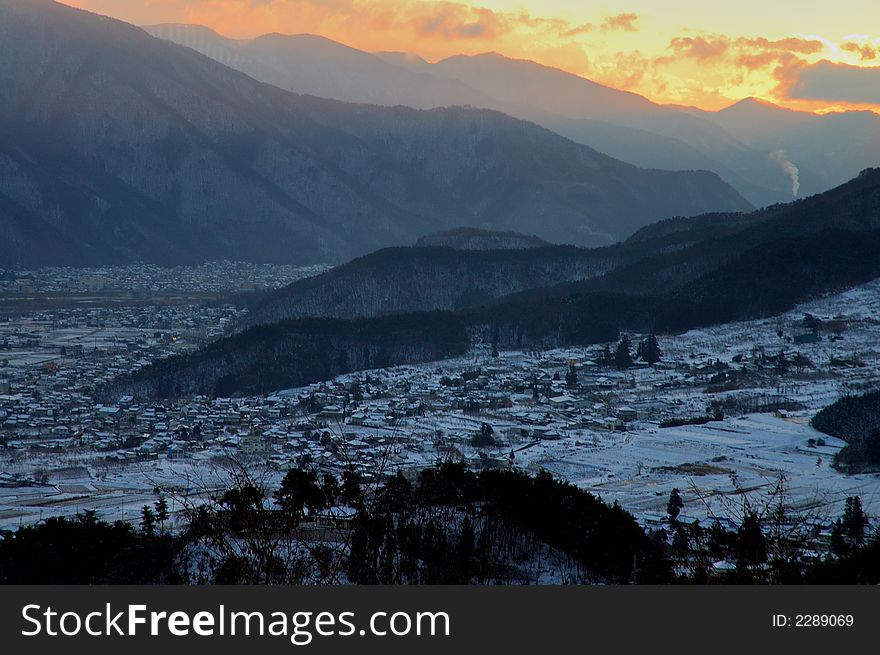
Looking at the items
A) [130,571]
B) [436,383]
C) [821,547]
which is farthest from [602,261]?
[130,571]

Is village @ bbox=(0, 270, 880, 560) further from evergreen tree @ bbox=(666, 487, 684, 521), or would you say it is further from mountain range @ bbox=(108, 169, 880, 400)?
mountain range @ bbox=(108, 169, 880, 400)

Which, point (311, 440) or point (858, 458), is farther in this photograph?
point (311, 440)

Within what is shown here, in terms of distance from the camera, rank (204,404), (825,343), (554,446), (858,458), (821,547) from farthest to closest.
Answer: (825,343) < (204,404) < (554,446) < (858,458) < (821,547)

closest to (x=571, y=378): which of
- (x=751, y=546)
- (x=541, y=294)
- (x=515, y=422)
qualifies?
(x=515, y=422)

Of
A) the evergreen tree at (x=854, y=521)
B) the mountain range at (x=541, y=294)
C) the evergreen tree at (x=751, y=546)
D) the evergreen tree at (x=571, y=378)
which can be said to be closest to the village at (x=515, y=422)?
the evergreen tree at (x=571, y=378)

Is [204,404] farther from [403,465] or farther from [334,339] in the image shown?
[403,465]

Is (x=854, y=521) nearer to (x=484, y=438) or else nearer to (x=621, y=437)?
(x=621, y=437)

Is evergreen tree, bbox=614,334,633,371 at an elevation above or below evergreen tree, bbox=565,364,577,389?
above

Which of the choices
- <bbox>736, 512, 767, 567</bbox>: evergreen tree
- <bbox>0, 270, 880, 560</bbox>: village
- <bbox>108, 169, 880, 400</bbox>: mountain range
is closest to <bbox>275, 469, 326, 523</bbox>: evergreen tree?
<bbox>0, 270, 880, 560</bbox>: village
